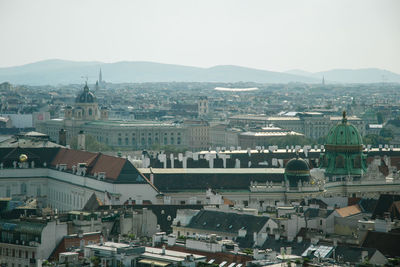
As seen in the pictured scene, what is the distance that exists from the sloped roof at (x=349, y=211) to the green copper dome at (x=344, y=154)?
77.5 ft

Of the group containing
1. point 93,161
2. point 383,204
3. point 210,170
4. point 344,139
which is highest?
point 344,139

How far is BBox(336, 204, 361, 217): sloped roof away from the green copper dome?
23608 mm

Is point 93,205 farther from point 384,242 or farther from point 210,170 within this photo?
point 384,242

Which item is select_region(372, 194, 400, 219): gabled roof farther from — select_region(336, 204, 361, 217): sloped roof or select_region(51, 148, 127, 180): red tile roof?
select_region(51, 148, 127, 180): red tile roof

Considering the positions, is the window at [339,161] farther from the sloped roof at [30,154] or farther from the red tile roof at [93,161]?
the sloped roof at [30,154]

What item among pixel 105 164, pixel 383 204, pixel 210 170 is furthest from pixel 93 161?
pixel 383 204

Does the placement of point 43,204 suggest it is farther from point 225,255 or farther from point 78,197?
point 225,255

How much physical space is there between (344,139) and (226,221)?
3764cm

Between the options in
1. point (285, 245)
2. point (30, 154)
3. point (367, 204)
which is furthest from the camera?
point (30, 154)

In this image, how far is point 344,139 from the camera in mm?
118125

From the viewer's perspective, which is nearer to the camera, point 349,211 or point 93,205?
point 349,211

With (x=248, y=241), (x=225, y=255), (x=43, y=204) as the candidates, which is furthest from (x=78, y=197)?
(x=225, y=255)

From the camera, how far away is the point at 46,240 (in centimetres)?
7419

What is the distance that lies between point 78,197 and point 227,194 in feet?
47.8
